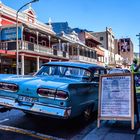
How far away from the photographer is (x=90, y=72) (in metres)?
9.21

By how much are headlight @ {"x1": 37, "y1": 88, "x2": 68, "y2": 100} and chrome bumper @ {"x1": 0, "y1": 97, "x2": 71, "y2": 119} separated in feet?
0.70

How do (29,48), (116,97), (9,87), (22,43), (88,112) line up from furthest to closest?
(29,48) < (22,43) < (88,112) < (9,87) < (116,97)

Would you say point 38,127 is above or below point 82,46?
below

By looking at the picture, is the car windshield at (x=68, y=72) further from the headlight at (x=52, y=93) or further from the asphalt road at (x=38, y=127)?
the headlight at (x=52, y=93)

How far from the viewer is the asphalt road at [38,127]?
702 centimetres

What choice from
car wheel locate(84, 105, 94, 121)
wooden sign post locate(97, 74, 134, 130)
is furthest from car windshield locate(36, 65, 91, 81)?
wooden sign post locate(97, 74, 134, 130)

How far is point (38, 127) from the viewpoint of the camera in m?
8.05

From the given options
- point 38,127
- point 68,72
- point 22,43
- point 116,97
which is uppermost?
point 22,43

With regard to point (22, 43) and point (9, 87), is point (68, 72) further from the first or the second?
point (22, 43)

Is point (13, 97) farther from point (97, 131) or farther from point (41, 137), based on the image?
point (97, 131)

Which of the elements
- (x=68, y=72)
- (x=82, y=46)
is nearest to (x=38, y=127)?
(x=68, y=72)

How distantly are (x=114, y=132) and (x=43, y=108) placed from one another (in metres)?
1.61

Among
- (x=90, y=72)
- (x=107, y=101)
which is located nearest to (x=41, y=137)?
(x=107, y=101)

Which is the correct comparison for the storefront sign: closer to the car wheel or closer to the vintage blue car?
the car wheel
